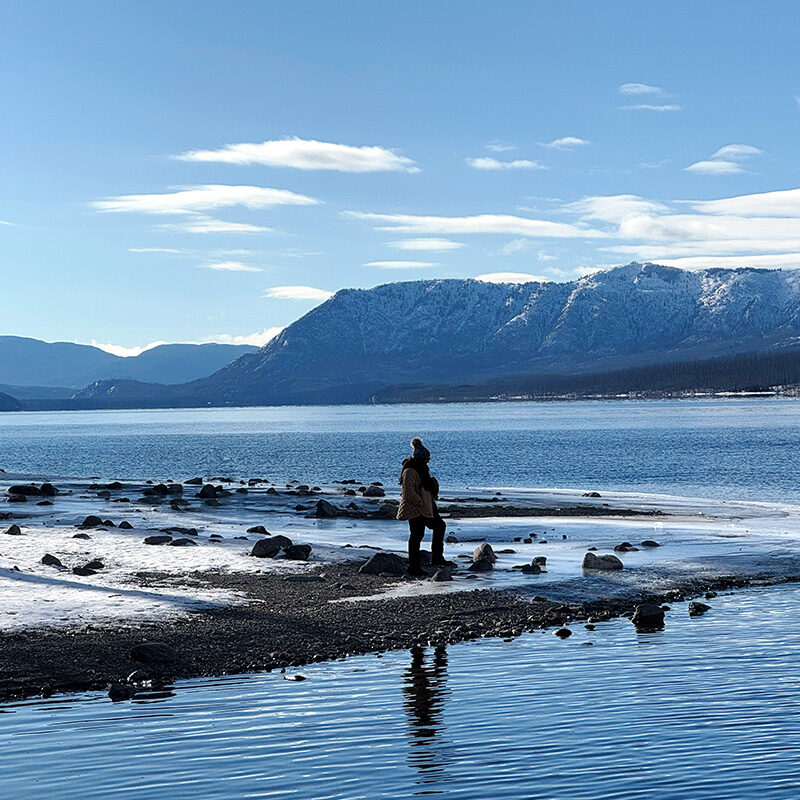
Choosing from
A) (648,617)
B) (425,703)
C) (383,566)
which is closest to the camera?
(425,703)

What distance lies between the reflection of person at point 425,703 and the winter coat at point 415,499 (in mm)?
6791

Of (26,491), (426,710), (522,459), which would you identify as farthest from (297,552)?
(522,459)

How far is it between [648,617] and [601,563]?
635 cm

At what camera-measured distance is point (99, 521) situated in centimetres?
3738

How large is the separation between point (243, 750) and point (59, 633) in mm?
6712

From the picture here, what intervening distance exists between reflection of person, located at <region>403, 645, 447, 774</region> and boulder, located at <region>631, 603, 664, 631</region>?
4.25m

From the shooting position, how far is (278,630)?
20.0 meters

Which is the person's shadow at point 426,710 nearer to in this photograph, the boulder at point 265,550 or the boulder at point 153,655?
the boulder at point 153,655

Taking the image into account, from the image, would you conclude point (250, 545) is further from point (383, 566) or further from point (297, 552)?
point (383, 566)

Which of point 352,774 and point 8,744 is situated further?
point 8,744

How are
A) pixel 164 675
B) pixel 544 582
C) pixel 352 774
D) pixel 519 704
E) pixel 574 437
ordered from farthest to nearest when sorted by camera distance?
pixel 574 437 → pixel 544 582 → pixel 164 675 → pixel 519 704 → pixel 352 774

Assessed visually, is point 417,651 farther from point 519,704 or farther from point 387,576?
point 387,576

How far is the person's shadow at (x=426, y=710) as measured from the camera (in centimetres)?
1295

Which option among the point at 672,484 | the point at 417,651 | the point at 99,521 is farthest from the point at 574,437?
the point at 417,651
